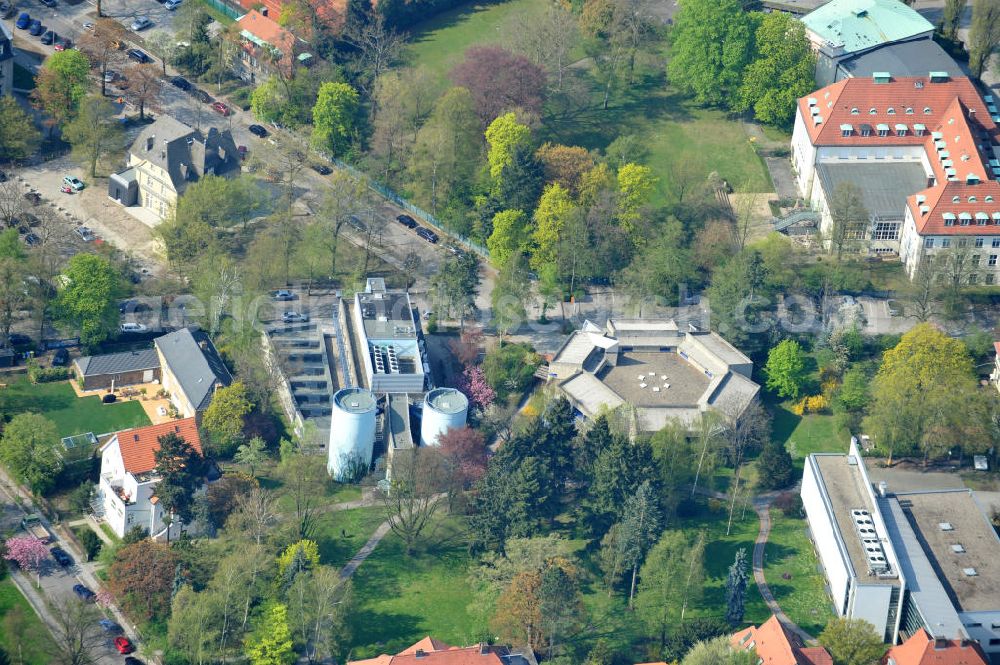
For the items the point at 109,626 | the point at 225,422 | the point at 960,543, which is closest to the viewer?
the point at 109,626

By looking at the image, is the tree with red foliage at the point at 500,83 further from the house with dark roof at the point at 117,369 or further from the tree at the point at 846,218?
the house with dark roof at the point at 117,369

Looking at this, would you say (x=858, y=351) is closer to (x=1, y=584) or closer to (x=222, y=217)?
(x=222, y=217)

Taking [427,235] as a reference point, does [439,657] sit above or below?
above

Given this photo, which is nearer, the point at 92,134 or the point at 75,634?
the point at 75,634

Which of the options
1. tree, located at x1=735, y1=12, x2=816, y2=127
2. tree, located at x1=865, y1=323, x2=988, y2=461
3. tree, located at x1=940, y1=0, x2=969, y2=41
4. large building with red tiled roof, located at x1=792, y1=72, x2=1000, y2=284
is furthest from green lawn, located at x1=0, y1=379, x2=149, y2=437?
tree, located at x1=940, y1=0, x2=969, y2=41

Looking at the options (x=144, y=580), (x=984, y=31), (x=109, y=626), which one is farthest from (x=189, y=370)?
(x=984, y=31)

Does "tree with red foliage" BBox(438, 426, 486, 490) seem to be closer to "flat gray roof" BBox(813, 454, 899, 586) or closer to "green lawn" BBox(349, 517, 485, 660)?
"green lawn" BBox(349, 517, 485, 660)

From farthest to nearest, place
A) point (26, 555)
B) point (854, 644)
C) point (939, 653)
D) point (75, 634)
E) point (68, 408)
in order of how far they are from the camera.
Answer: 1. point (68, 408)
2. point (26, 555)
3. point (75, 634)
4. point (854, 644)
5. point (939, 653)

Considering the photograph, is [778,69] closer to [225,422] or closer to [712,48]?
[712,48]

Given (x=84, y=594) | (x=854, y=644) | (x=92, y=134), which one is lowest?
(x=84, y=594)
